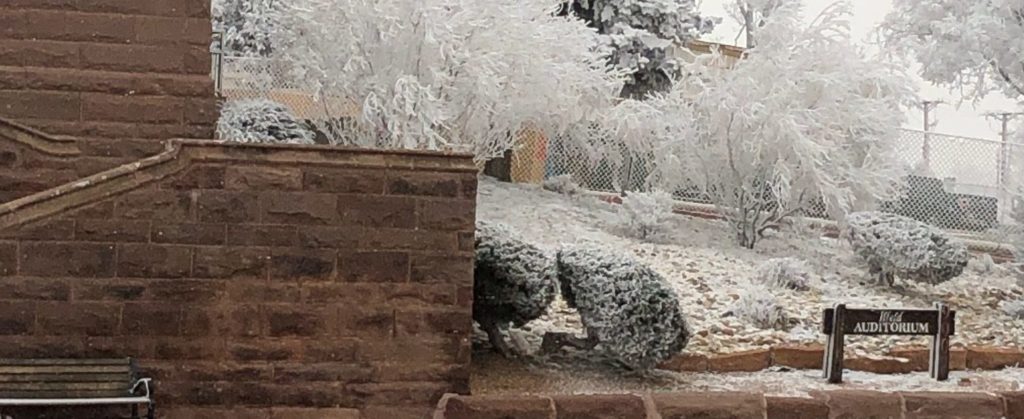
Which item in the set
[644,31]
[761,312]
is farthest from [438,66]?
[761,312]

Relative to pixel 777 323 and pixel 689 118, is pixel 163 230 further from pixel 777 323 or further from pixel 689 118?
pixel 689 118

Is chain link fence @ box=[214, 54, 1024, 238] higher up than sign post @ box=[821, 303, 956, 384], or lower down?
higher up

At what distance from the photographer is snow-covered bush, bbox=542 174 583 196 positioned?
13.2 metres

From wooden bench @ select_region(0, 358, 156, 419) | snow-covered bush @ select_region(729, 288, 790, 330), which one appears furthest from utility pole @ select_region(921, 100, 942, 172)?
wooden bench @ select_region(0, 358, 156, 419)

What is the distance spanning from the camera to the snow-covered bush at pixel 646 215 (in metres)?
11.3

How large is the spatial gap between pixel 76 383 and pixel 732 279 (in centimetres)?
633

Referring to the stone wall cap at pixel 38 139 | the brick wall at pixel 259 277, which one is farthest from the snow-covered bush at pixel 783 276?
the stone wall cap at pixel 38 139

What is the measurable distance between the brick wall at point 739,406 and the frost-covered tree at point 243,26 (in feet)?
27.4

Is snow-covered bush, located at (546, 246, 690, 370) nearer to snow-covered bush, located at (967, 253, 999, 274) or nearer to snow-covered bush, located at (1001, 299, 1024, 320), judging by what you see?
snow-covered bush, located at (1001, 299, 1024, 320)

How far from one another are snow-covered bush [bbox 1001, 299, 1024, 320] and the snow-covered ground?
0.06m

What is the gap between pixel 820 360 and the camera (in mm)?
8125

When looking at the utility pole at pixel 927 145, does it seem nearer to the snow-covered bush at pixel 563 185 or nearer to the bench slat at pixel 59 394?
the snow-covered bush at pixel 563 185

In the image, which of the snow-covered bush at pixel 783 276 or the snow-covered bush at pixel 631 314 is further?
the snow-covered bush at pixel 783 276

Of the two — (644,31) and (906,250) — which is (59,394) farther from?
(644,31)
